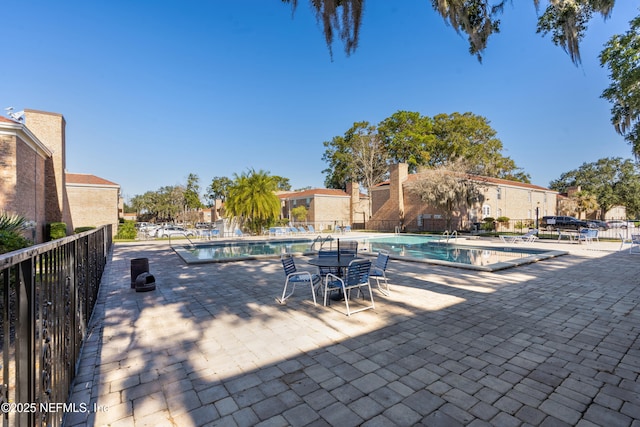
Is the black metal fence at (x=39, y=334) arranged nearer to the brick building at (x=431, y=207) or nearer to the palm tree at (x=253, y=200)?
the palm tree at (x=253, y=200)

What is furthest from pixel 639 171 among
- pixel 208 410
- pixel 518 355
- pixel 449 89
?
pixel 208 410

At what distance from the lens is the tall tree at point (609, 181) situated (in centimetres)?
3931

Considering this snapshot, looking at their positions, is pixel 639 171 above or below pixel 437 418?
above

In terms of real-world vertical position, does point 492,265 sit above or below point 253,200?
below

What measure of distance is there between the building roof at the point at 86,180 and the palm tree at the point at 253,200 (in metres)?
11.0

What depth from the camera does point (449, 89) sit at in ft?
95.0

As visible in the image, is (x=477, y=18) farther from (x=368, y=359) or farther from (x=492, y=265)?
(x=368, y=359)

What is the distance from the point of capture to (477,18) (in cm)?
584

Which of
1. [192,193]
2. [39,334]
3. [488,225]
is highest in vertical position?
[192,193]

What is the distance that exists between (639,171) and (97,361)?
59813mm

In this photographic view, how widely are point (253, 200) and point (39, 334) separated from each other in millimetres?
21548

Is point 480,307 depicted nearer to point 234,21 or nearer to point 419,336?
point 419,336

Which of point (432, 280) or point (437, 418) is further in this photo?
point (432, 280)

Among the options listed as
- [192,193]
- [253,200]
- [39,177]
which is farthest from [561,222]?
[192,193]
